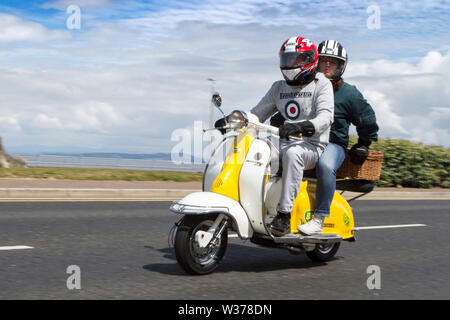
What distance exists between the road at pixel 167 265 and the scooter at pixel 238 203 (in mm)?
262

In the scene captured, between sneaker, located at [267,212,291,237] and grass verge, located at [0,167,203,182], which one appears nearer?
sneaker, located at [267,212,291,237]

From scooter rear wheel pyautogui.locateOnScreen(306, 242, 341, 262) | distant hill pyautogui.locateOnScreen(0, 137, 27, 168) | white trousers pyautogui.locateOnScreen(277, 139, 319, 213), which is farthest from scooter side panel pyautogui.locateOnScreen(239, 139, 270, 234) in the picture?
distant hill pyautogui.locateOnScreen(0, 137, 27, 168)

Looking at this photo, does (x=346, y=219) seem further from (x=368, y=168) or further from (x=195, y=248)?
(x=195, y=248)

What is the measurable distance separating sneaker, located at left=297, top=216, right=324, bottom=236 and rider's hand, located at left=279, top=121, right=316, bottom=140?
0.88 meters

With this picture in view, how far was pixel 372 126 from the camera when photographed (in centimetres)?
622

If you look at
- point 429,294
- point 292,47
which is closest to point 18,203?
point 292,47

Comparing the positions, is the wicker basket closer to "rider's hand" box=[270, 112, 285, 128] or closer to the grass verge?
"rider's hand" box=[270, 112, 285, 128]

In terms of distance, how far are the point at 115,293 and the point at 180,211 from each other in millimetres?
828

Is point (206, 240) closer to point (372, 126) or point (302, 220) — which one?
point (302, 220)

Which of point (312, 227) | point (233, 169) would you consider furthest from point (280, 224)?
point (233, 169)

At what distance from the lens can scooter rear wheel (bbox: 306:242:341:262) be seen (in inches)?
251

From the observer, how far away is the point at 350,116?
6.21 metres
